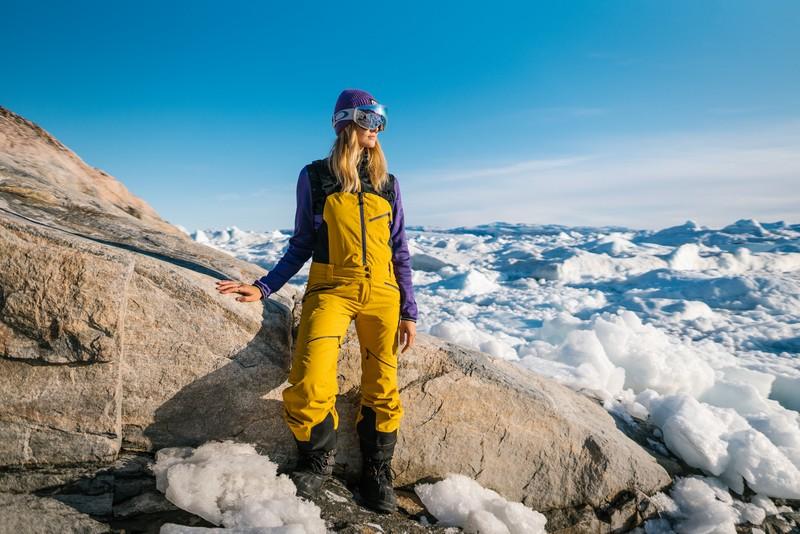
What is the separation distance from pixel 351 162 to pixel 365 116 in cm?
31

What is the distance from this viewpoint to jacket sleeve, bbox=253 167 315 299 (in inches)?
101

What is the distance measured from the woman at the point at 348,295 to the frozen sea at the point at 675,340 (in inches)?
77.2

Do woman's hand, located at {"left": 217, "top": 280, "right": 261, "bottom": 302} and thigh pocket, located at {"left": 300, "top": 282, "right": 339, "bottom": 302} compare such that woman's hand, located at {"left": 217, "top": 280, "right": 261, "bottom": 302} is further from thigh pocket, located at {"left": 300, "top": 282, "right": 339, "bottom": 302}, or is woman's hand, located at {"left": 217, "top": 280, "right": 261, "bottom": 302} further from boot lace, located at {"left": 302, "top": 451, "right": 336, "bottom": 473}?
boot lace, located at {"left": 302, "top": 451, "right": 336, "bottom": 473}

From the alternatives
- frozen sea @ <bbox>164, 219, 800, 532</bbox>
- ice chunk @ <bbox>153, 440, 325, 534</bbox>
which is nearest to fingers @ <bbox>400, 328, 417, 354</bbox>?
ice chunk @ <bbox>153, 440, 325, 534</bbox>

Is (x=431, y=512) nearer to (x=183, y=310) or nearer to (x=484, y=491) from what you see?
(x=484, y=491)

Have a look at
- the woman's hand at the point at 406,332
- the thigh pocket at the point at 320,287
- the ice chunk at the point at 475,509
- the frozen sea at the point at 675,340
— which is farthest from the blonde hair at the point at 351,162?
the frozen sea at the point at 675,340

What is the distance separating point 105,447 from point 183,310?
0.78 metres

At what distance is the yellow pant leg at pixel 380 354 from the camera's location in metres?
2.46

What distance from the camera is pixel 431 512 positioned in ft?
8.29

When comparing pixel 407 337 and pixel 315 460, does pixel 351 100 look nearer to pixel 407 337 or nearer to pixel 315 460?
pixel 407 337

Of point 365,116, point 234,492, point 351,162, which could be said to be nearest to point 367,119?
point 365,116

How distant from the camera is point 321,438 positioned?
229 cm

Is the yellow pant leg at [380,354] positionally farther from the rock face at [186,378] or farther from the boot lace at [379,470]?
the rock face at [186,378]

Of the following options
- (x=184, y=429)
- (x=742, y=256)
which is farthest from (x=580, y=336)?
(x=742, y=256)
